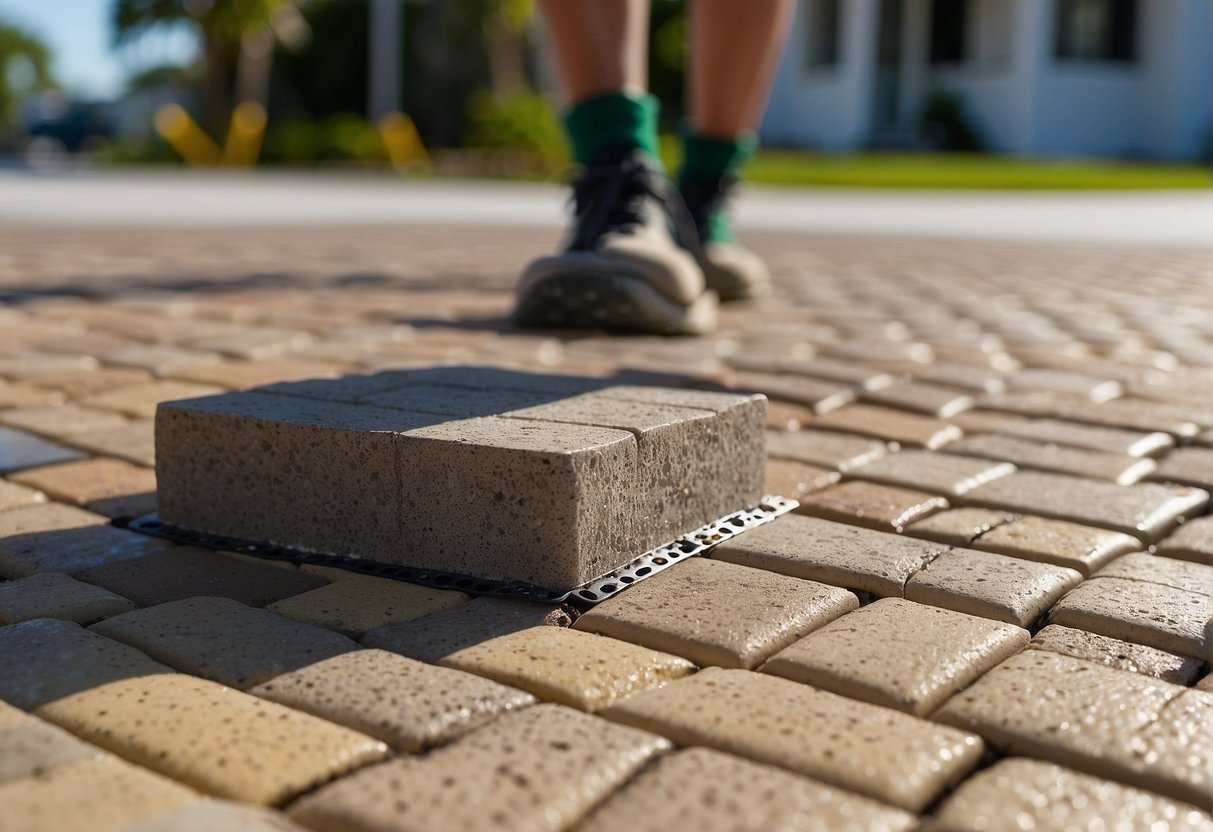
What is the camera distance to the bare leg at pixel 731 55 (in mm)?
3510

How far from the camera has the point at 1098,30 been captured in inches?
1062

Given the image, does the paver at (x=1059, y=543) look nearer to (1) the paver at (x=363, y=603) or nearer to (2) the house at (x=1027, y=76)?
(1) the paver at (x=363, y=603)

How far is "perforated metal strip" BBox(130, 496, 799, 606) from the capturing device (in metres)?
1.41

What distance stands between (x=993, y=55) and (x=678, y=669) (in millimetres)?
28530

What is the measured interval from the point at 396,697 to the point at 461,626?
197 millimetres

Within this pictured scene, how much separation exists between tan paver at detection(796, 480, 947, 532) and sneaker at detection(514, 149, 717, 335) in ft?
3.43

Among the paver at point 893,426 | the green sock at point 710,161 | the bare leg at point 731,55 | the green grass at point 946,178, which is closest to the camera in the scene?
the paver at point 893,426

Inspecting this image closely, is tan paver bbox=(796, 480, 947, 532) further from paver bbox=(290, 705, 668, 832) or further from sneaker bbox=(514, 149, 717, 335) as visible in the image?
sneaker bbox=(514, 149, 717, 335)

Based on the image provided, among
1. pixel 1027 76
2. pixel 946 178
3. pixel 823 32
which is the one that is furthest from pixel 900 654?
pixel 823 32

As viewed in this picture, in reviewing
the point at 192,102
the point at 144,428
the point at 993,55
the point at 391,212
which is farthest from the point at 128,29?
the point at 144,428

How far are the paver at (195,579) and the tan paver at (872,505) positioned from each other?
26.6 inches

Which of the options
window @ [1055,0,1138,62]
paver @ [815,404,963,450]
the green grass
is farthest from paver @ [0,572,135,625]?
window @ [1055,0,1138,62]

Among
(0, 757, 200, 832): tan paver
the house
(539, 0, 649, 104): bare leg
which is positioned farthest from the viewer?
the house

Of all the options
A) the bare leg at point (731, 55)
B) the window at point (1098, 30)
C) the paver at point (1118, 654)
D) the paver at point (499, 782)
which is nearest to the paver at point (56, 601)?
the paver at point (499, 782)
